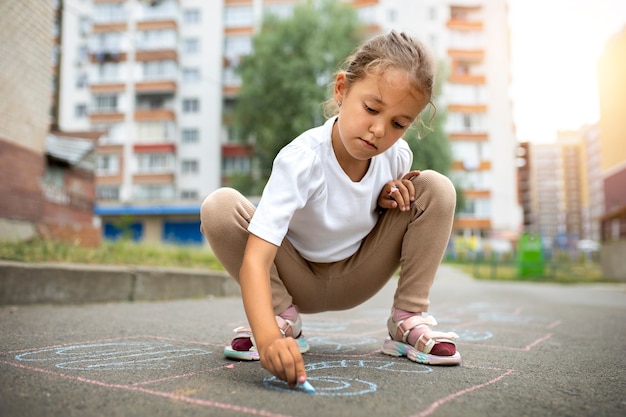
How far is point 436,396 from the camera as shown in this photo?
4.40 feet

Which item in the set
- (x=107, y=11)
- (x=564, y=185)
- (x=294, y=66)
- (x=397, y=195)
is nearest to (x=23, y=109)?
(x=397, y=195)

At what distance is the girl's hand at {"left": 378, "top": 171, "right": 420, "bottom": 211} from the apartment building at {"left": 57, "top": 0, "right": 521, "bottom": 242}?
2470 cm

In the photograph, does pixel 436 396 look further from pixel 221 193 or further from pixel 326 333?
pixel 326 333

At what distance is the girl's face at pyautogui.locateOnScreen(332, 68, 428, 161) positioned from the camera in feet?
5.49

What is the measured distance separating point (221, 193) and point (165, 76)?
2713cm

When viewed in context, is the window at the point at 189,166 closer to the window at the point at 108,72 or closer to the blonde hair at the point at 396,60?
the window at the point at 108,72

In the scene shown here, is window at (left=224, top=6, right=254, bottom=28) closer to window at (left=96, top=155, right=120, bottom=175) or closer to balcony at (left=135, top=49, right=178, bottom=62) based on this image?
balcony at (left=135, top=49, right=178, bottom=62)

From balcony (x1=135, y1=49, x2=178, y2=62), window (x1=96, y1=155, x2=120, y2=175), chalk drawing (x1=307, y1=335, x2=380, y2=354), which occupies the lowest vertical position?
chalk drawing (x1=307, y1=335, x2=380, y2=354)

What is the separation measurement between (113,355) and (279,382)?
0.70m

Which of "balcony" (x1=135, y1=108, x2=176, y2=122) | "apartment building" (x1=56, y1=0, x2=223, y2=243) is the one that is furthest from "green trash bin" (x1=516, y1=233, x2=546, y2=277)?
"balcony" (x1=135, y1=108, x2=176, y2=122)

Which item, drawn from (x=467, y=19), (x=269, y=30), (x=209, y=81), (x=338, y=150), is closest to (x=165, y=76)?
(x=209, y=81)

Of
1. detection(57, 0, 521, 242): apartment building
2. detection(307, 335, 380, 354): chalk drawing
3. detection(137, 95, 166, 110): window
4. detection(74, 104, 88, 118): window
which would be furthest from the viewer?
detection(74, 104, 88, 118): window

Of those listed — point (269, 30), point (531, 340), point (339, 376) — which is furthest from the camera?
point (269, 30)

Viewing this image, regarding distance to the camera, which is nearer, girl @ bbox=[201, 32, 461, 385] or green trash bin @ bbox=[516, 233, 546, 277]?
girl @ bbox=[201, 32, 461, 385]
